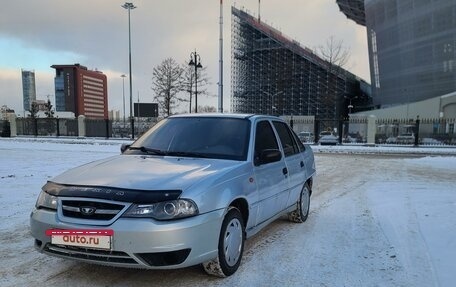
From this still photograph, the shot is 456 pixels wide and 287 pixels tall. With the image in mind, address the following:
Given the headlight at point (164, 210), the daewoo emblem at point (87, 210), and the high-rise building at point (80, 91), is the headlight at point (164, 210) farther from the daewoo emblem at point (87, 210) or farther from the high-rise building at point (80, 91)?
the high-rise building at point (80, 91)

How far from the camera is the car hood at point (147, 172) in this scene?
156 inches

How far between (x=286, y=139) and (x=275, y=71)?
89534 mm

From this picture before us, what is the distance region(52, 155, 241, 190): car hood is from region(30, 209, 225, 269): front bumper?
0.33m

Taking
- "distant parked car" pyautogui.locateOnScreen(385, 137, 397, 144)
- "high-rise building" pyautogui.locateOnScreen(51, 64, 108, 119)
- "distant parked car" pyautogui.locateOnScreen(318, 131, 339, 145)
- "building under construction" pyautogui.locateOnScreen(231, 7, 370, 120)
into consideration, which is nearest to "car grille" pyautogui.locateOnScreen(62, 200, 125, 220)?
"distant parked car" pyautogui.locateOnScreen(318, 131, 339, 145)

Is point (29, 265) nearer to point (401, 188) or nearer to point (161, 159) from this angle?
point (161, 159)

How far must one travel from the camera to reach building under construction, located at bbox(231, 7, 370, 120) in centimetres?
9762

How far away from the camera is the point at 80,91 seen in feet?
342

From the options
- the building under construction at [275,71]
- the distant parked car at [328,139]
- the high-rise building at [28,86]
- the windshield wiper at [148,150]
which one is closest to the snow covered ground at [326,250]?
the windshield wiper at [148,150]

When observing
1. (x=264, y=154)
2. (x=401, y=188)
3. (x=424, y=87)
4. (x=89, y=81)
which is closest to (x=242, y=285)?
(x=264, y=154)

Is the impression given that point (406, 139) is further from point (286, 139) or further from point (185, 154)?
point (185, 154)

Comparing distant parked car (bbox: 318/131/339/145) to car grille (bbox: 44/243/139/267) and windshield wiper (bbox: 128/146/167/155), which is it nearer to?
windshield wiper (bbox: 128/146/167/155)

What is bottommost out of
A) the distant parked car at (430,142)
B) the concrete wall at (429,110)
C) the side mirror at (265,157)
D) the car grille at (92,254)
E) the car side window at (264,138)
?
the distant parked car at (430,142)

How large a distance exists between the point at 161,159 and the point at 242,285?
1.61 m

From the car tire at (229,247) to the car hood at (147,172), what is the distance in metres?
0.51
